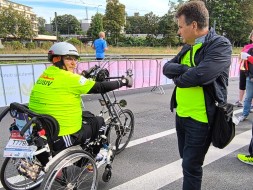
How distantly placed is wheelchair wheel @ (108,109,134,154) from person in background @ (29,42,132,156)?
37.0 inches

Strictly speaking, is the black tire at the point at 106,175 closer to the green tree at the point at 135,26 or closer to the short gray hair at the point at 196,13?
the short gray hair at the point at 196,13

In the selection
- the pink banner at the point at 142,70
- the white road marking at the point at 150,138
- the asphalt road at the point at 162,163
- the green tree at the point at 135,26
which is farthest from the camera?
the green tree at the point at 135,26

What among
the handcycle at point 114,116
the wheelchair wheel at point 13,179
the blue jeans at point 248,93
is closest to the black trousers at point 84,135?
the handcycle at point 114,116

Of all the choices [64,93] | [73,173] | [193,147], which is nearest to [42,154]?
[73,173]

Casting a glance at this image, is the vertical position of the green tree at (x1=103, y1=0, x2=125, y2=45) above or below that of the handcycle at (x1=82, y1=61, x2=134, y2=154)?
above

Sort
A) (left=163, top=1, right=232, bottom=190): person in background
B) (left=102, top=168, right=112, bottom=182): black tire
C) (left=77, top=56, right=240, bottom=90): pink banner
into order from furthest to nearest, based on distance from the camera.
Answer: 1. (left=77, top=56, right=240, bottom=90): pink banner
2. (left=102, top=168, right=112, bottom=182): black tire
3. (left=163, top=1, right=232, bottom=190): person in background

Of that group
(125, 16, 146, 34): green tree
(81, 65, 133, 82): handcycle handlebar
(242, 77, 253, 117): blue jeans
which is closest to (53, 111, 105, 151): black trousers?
(81, 65, 133, 82): handcycle handlebar

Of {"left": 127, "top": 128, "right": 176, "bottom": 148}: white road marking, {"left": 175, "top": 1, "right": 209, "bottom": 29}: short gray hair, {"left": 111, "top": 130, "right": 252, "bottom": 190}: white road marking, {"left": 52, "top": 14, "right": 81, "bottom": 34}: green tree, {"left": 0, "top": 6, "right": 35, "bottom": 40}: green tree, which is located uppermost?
{"left": 52, "top": 14, "right": 81, "bottom": 34}: green tree

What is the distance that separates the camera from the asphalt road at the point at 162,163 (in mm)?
3283

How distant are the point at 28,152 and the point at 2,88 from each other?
4.51m

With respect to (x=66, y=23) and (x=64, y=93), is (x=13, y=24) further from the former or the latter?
(x=66, y=23)

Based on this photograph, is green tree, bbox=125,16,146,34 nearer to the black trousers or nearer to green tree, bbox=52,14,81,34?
green tree, bbox=52,14,81,34

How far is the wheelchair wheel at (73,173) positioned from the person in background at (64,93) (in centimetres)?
19

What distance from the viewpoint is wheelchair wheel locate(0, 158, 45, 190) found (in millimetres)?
3018
